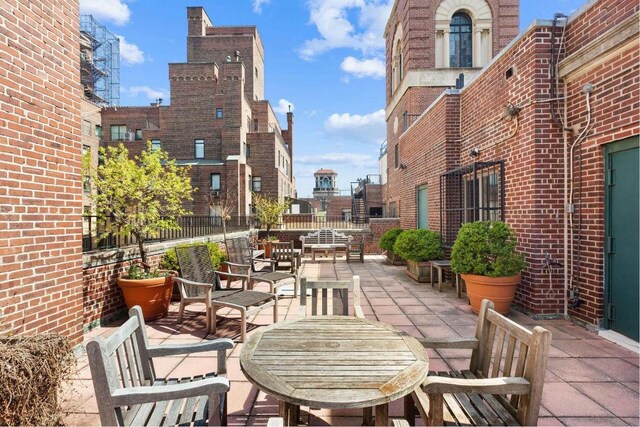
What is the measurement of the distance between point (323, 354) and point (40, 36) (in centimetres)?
422

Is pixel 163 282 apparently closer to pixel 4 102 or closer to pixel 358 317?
pixel 4 102

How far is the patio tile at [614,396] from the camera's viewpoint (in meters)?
2.64

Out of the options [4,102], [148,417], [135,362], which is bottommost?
[148,417]

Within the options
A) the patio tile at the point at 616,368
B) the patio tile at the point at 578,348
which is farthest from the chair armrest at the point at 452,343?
the patio tile at the point at 578,348

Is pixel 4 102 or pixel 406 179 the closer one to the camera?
pixel 4 102

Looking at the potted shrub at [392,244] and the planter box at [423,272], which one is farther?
the potted shrub at [392,244]

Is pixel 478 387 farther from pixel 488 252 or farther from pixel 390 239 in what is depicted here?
pixel 390 239

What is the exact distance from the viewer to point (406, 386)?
1.79 m

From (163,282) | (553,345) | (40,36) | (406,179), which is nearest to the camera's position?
(40,36)

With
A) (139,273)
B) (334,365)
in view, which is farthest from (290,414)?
(139,273)

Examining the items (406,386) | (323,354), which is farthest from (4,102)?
(406,386)

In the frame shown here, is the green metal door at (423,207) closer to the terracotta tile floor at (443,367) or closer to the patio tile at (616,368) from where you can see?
the terracotta tile floor at (443,367)

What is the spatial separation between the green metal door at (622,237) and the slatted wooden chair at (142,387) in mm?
4748

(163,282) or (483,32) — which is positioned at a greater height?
(483,32)
